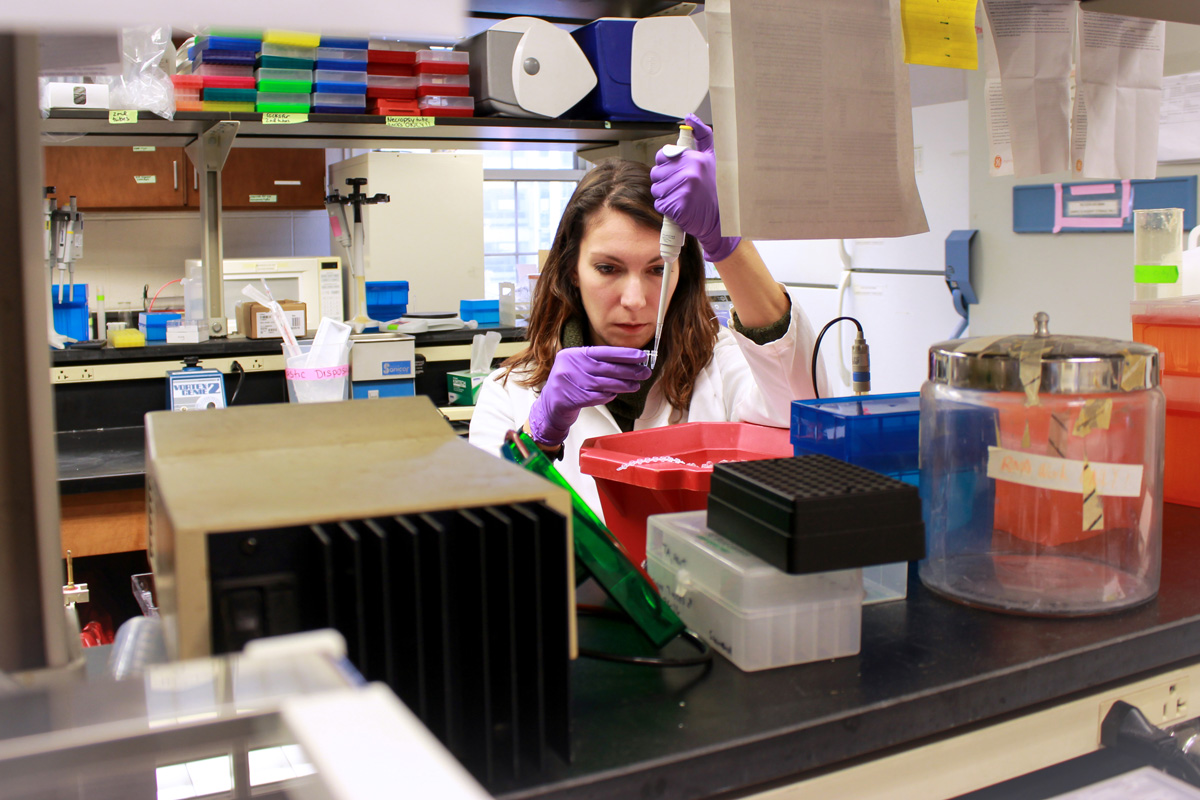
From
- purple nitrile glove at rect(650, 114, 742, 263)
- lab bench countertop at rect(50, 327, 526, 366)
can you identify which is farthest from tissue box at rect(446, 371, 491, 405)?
purple nitrile glove at rect(650, 114, 742, 263)

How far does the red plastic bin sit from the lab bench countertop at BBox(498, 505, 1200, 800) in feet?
0.69

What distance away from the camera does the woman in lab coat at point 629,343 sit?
1.76 metres

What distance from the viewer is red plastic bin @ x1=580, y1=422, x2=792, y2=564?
1.05 metres

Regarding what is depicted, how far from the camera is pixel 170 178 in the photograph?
193 inches

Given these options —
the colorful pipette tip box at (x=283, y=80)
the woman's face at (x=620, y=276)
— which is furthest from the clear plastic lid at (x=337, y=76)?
the woman's face at (x=620, y=276)

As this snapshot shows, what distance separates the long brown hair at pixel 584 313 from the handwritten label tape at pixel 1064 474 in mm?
1168

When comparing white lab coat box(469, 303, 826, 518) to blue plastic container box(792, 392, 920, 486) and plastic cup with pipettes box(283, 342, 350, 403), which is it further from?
plastic cup with pipettes box(283, 342, 350, 403)

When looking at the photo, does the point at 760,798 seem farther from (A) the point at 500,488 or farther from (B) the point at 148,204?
(B) the point at 148,204

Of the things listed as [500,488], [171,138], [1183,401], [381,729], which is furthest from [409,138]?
[381,729]

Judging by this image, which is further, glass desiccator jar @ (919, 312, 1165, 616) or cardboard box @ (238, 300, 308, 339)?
cardboard box @ (238, 300, 308, 339)

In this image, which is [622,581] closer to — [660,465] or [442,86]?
[660,465]

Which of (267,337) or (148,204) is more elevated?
(148,204)

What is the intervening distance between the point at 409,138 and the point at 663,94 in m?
0.92

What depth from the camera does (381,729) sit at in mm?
352
